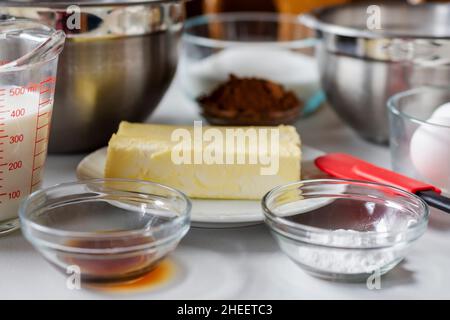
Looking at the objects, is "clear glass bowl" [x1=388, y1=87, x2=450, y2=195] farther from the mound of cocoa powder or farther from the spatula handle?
the mound of cocoa powder

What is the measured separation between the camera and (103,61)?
1012mm

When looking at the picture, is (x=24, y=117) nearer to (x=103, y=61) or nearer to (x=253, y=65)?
(x=103, y=61)

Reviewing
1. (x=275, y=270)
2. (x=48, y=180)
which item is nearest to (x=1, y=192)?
(x=48, y=180)

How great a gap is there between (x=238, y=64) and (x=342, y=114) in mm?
228

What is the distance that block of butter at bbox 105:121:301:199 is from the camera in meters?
0.89

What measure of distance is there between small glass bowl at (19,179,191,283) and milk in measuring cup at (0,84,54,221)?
47mm

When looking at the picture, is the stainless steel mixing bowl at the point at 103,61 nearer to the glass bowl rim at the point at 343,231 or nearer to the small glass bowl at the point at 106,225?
the small glass bowl at the point at 106,225

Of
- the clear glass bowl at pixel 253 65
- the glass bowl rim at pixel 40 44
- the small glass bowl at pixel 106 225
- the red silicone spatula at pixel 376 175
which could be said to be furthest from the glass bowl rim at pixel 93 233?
the clear glass bowl at pixel 253 65

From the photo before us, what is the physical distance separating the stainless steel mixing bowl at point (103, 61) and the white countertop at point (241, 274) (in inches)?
8.9

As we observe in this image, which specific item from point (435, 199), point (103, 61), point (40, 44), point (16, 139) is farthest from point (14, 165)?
point (435, 199)

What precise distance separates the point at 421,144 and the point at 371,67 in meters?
0.20

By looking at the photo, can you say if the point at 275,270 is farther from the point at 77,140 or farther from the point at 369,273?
the point at 77,140

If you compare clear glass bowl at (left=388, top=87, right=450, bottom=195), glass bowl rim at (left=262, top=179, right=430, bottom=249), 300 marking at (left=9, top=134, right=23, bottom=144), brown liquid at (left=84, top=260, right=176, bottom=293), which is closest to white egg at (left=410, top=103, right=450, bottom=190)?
clear glass bowl at (left=388, top=87, right=450, bottom=195)

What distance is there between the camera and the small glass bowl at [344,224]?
73 centimetres
